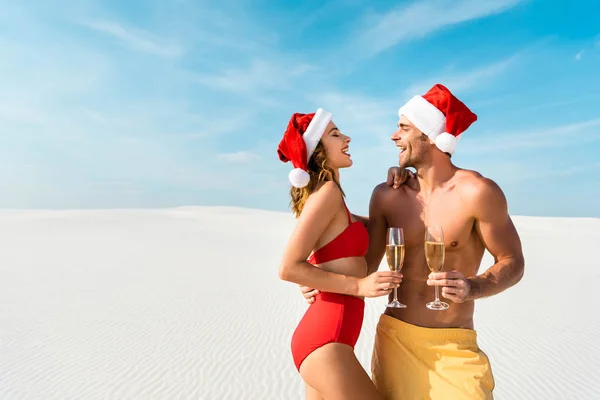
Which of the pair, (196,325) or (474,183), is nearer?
(474,183)

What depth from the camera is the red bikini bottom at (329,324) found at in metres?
2.98

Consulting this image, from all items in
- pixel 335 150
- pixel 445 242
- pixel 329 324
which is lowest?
pixel 329 324

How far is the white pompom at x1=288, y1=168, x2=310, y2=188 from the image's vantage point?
3.31m

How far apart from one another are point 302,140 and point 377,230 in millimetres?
812

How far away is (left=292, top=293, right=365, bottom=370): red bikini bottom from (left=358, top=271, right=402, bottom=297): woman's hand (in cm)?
25

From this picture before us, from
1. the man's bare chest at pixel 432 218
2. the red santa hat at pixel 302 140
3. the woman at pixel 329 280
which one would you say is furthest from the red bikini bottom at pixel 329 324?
the red santa hat at pixel 302 140

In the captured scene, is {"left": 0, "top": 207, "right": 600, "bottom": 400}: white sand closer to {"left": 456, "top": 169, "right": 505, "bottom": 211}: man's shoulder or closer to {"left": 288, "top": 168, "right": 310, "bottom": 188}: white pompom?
{"left": 288, "top": 168, "right": 310, "bottom": 188}: white pompom

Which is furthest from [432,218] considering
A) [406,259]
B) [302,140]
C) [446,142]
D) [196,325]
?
[196,325]

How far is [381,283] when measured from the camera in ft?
9.04

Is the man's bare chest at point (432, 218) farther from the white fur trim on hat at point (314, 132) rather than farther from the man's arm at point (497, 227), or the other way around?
the white fur trim on hat at point (314, 132)

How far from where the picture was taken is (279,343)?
993 centimetres

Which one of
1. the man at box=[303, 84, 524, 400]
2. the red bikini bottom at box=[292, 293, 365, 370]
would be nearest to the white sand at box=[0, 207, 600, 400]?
the man at box=[303, 84, 524, 400]

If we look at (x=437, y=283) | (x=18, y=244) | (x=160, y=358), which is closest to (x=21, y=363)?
(x=160, y=358)

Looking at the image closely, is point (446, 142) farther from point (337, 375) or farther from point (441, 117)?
point (337, 375)
